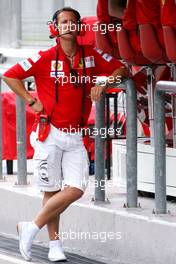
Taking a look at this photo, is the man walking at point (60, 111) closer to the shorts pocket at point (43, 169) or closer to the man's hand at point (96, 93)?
the shorts pocket at point (43, 169)

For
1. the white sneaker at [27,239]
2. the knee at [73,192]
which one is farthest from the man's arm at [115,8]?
the white sneaker at [27,239]

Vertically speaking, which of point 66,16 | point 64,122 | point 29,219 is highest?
point 66,16

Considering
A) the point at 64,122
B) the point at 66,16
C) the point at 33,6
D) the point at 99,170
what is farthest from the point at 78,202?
the point at 33,6

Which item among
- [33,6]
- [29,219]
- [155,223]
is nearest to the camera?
[155,223]

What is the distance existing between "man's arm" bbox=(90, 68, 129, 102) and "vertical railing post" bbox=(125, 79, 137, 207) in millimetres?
149

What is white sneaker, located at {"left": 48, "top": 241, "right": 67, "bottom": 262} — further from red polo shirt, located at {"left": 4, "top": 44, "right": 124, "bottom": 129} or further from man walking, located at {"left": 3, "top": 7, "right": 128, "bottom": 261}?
red polo shirt, located at {"left": 4, "top": 44, "right": 124, "bottom": 129}

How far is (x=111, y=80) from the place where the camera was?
8.51 metres

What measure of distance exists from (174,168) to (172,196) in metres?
0.25

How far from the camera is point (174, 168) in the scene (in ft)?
29.8

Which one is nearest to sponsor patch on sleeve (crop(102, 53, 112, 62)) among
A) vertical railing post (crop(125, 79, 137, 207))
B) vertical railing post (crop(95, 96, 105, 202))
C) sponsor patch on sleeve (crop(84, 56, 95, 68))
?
sponsor patch on sleeve (crop(84, 56, 95, 68))

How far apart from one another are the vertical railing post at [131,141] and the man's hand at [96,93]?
464 mm

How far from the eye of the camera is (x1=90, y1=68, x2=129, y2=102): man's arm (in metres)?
8.30

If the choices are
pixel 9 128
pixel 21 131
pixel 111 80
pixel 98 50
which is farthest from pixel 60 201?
pixel 9 128

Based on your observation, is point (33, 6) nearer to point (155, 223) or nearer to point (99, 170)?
point (99, 170)
